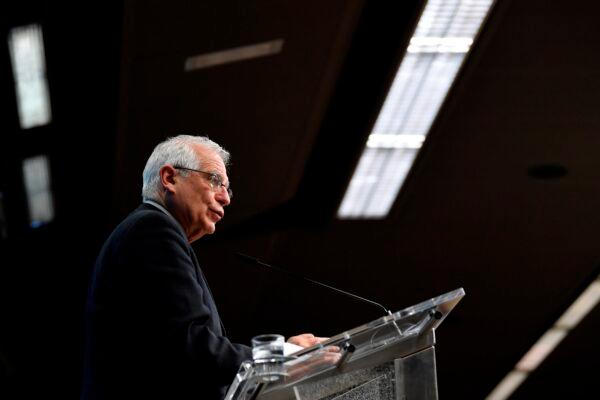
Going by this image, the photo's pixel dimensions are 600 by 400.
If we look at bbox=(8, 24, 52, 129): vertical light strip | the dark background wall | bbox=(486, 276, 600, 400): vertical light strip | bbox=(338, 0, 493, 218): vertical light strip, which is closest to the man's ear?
the dark background wall

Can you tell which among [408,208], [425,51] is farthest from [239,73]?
[408,208]

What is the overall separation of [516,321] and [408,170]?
2774 mm

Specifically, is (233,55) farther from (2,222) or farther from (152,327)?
(152,327)

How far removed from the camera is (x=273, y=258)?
21.3 feet

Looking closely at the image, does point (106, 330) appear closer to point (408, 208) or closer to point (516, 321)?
point (408, 208)

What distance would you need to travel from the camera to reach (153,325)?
162 cm

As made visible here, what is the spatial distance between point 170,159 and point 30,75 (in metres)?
2.06

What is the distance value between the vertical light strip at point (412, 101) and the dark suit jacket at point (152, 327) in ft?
8.64

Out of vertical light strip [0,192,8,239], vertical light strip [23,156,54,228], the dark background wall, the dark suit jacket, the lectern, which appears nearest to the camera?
the lectern

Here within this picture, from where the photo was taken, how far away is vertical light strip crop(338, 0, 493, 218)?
4.16 meters

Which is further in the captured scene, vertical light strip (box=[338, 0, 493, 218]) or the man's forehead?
vertical light strip (box=[338, 0, 493, 218])

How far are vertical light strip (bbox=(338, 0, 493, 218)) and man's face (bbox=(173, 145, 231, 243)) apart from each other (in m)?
2.28

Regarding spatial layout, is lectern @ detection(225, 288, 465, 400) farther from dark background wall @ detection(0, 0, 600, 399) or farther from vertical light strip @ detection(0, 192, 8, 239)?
vertical light strip @ detection(0, 192, 8, 239)

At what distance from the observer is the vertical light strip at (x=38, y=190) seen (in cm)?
438
